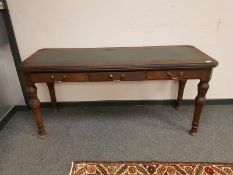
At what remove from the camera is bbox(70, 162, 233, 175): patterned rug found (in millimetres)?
1487

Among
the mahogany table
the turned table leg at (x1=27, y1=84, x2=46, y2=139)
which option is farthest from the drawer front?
the turned table leg at (x1=27, y1=84, x2=46, y2=139)

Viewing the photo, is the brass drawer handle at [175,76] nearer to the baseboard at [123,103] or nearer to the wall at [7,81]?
the baseboard at [123,103]

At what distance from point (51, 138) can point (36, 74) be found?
0.64 meters

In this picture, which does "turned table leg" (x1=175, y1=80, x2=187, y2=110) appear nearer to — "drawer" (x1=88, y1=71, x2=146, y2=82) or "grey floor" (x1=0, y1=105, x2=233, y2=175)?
"grey floor" (x1=0, y1=105, x2=233, y2=175)

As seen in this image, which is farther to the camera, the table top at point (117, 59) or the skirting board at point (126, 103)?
the skirting board at point (126, 103)

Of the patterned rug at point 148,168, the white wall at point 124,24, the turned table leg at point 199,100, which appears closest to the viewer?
the patterned rug at point 148,168

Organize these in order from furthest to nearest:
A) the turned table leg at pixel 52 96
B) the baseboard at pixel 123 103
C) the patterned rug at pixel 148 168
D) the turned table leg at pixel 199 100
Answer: the baseboard at pixel 123 103, the turned table leg at pixel 52 96, the turned table leg at pixel 199 100, the patterned rug at pixel 148 168

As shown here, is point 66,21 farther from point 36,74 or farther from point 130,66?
point 130,66

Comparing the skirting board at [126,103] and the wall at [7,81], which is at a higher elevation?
the wall at [7,81]

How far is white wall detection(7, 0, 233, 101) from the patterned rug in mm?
1073

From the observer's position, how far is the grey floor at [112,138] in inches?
63.9

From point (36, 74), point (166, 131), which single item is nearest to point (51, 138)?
point (36, 74)

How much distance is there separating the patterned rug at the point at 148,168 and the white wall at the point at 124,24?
107cm

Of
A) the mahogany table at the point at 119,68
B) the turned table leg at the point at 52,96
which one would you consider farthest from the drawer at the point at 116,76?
the turned table leg at the point at 52,96
